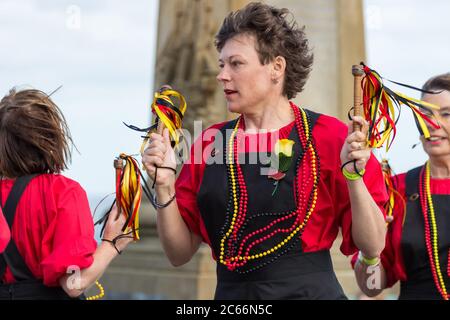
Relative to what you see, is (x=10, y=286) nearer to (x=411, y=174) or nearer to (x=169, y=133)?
(x=169, y=133)

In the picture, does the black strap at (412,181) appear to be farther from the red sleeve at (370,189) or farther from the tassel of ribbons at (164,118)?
the tassel of ribbons at (164,118)

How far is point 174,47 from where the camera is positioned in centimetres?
938

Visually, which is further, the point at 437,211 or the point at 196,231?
the point at 437,211

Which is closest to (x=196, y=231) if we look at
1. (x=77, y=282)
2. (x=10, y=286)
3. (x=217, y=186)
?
(x=217, y=186)

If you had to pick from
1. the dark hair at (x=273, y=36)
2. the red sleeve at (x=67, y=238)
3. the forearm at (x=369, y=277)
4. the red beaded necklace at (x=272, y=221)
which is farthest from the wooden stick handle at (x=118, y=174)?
the forearm at (x=369, y=277)

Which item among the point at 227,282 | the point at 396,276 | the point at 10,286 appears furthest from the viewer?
the point at 396,276

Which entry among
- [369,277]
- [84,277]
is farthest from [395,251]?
[84,277]

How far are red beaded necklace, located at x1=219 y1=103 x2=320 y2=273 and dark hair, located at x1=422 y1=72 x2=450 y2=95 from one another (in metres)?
1.40

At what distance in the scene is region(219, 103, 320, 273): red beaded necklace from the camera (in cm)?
355

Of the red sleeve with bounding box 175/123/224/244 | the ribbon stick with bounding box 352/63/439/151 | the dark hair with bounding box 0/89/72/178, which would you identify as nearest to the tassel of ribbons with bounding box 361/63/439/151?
the ribbon stick with bounding box 352/63/439/151

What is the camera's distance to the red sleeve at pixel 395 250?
4.73 meters

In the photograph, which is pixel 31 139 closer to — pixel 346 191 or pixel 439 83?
pixel 346 191

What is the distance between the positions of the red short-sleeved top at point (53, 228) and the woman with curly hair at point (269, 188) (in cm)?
34

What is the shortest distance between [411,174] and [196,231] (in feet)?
5.40
